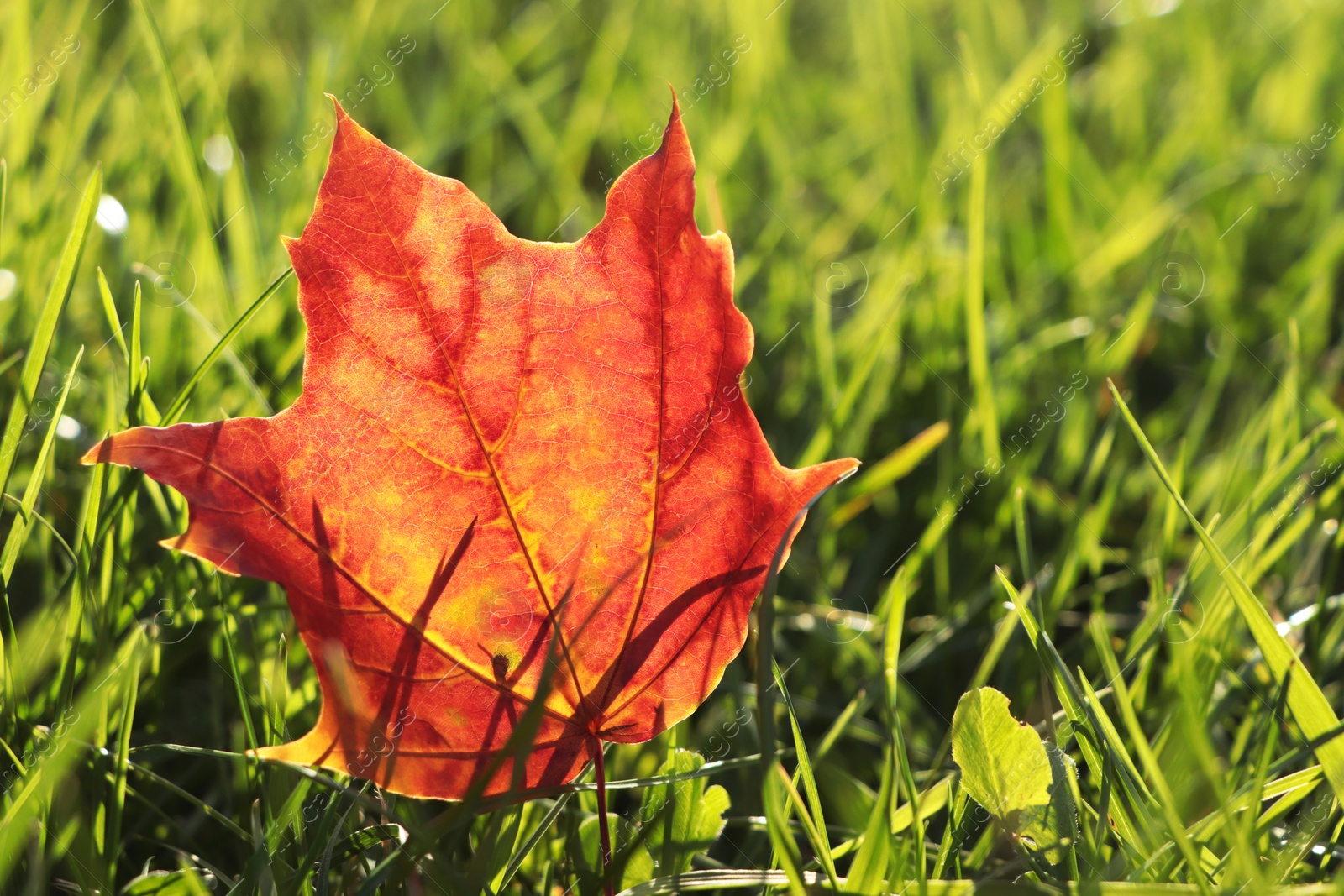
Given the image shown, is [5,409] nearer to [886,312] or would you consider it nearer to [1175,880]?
[886,312]

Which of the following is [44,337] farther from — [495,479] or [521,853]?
[521,853]

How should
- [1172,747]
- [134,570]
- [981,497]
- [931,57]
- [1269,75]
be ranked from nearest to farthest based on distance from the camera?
[1172,747] < [134,570] < [981,497] < [1269,75] < [931,57]

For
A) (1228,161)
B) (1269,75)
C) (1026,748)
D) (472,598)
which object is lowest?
(1026,748)

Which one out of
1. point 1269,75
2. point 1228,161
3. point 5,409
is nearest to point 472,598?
point 5,409

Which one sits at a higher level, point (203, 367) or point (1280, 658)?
point (203, 367)

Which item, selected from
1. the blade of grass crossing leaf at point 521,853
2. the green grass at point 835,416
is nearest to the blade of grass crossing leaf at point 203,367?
Result: the green grass at point 835,416

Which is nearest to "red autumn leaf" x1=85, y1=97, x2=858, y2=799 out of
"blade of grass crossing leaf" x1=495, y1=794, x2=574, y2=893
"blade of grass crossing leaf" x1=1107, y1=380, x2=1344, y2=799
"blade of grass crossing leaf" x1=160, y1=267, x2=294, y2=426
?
"blade of grass crossing leaf" x1=495, y1=794, x2=574, y2=893

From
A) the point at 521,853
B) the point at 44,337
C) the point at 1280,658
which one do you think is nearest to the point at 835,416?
the point at 1280,658
